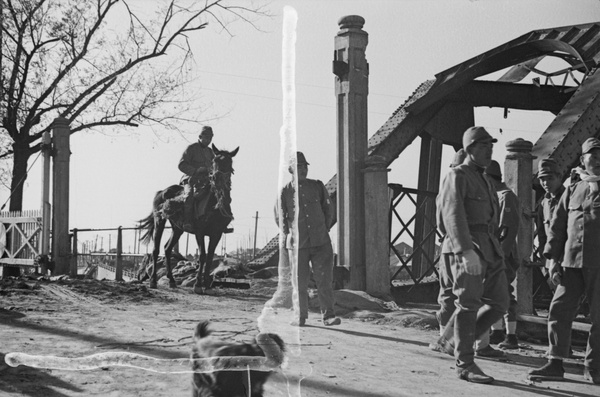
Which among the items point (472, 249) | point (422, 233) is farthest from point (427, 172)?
point (472, 249)

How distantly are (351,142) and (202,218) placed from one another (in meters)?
2.38

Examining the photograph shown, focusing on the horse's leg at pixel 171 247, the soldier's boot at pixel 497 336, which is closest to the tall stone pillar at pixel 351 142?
the soldier's boot at pixel 497 336

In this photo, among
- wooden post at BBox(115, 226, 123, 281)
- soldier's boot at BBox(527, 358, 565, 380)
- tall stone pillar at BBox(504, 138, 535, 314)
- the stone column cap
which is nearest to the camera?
soldier's boot at BBox(527, 358, 565, 380)

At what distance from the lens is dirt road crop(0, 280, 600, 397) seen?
346cm

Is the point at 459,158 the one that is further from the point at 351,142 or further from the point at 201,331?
the point at 201,331

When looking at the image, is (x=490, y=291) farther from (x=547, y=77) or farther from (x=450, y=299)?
(x=547, y=77)

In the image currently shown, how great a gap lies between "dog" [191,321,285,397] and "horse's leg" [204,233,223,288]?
7428mm

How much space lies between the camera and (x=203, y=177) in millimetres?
9719

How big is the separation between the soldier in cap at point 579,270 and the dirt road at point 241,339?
17cm

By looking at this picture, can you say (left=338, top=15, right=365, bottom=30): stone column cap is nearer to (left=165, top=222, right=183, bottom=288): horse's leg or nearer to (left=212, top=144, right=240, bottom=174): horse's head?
(left=212, top=144, right=240, bottom=174): horse's head

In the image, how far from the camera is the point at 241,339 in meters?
2.59

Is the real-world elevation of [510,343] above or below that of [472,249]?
below

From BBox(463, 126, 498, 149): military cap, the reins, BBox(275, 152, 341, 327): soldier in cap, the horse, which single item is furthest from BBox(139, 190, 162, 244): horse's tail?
BBox(463, 126, 498, 149): military cap

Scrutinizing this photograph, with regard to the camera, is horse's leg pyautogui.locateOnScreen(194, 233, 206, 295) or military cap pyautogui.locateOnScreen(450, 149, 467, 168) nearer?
military cap pyautogui.locateOnScreen(450, 149, 467, 168)
